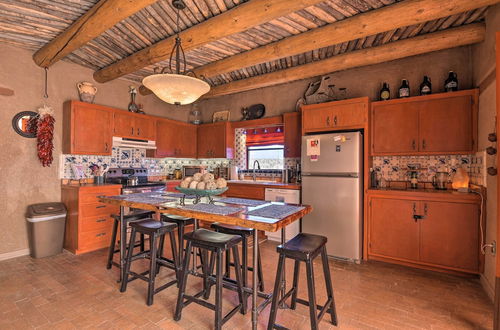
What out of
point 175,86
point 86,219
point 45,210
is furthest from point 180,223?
point 45,210

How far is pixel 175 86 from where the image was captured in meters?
2.06

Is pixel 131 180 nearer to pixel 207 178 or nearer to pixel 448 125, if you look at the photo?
pixel 207 178

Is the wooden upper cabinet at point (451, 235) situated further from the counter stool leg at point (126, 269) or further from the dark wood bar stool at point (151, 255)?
the counter stool leg at point (126, 269)

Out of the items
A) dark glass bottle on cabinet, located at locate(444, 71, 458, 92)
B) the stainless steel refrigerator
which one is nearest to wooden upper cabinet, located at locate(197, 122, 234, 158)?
the stainless steel refrigerator

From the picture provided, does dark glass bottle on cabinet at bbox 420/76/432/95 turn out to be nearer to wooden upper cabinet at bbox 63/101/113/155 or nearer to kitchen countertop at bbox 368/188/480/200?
kitchen countertop at bbox 368/188/480/200

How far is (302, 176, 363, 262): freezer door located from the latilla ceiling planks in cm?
195

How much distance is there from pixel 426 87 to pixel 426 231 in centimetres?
192

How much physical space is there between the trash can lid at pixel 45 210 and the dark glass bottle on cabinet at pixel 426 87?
534 cm

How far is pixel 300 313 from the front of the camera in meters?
2.17

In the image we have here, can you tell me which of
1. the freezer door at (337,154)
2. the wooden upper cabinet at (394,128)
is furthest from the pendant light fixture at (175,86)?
the wooden upper cabinet at (394,128)

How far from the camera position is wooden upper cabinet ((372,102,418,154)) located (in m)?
3.36

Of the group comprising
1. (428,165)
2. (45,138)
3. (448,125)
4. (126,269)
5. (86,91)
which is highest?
(86,91)

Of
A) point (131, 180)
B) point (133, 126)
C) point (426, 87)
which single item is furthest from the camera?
point (133, 126)

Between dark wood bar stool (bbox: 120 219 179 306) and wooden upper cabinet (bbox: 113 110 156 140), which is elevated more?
wooden upper cabinet (bbox: 113 110 156 140)
